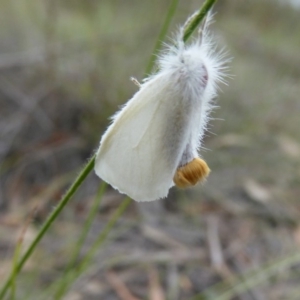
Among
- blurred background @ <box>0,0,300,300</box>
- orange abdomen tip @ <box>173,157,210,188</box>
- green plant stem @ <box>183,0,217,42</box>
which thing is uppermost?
green plant stem @ <box>183,0,217,42</box>

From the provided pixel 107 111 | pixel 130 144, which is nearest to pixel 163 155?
pixel 130 144

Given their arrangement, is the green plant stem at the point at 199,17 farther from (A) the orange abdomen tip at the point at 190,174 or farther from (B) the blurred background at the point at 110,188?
(B) the blurred background at the point at 110,188

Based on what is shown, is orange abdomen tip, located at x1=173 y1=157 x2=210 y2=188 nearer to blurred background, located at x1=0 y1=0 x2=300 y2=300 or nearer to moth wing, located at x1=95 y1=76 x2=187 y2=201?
moth wing, located at x1=95 y1=76 x2=187 y2=201

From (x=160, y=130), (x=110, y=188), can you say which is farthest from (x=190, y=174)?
(x=110, y=188)

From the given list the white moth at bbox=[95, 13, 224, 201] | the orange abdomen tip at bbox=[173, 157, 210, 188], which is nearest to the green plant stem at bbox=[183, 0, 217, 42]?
the white moth at bbox=[95, 13, 224, 201]

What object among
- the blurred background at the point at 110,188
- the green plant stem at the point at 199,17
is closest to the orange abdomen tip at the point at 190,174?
the green plant stem at the point at 199,17

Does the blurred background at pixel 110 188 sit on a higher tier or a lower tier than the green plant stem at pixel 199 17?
lower

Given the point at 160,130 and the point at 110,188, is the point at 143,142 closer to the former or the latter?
the point at 160,130

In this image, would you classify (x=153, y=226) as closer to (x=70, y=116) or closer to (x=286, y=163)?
(x=70, y=116)
